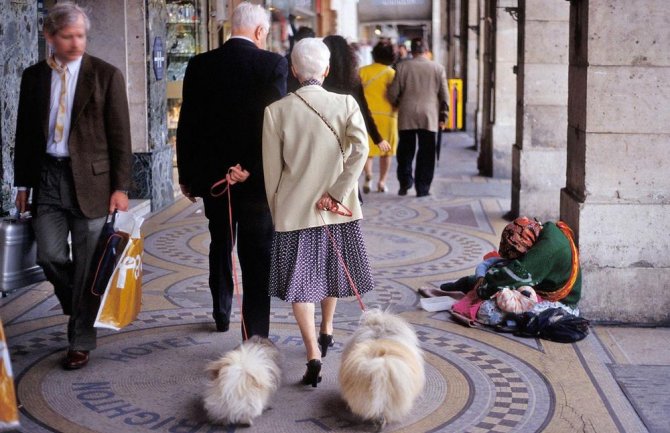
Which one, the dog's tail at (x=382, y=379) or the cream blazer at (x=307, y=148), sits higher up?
the cream blazer at (x=307, y=148)

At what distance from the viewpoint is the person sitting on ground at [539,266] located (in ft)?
21.1

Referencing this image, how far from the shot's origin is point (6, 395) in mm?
3979

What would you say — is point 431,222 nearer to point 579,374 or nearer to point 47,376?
point 579,374

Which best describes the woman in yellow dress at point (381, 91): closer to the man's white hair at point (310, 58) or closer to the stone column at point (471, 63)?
the man's white hair at point (310, 58)

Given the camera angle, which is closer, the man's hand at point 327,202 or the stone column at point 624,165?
the man's hand at point 327,202

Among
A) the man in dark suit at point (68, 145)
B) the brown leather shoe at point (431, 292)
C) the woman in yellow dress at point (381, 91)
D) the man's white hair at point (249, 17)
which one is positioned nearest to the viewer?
the man in dark suit at point (68, 145)

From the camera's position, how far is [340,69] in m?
10.2

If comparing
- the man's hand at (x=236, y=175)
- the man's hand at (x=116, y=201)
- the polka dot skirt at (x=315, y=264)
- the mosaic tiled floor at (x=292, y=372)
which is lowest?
the mosaic tiled floor at (x=292, y=372)

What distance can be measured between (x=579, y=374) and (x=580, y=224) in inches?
54.1

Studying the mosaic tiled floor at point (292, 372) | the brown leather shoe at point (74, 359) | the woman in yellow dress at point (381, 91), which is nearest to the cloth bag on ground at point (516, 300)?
the mosaic tiled floor at point (292, 372)

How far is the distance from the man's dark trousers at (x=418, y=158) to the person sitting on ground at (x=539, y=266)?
18.5 feet

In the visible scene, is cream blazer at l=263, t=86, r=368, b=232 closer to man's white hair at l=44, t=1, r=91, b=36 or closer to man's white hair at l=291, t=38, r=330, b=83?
man's white hair at l=291, t=38, r=330, b=83

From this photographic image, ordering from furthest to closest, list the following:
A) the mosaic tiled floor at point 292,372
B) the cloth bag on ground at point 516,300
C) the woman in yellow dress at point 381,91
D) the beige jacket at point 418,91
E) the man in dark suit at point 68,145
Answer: the woman in yellow dress at point 381,91, the beige jacket at point 418,91, the cloth bag on ground at point 516,300, the man in dark suit at point 68,145, the mosaic tiled floor at point 292,372

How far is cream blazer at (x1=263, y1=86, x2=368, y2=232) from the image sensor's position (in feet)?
16.8
